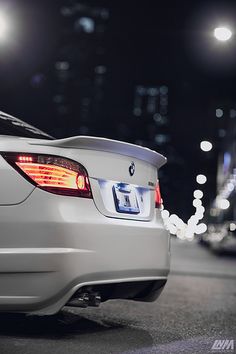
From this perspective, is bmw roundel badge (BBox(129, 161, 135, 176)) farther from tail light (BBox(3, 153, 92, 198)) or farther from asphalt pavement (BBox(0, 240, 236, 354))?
asphalt pavement (BBox(0, 240, 236, 354))

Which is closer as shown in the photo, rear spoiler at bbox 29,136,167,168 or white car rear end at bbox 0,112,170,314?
white car rear end at bbox 0,112,170,314

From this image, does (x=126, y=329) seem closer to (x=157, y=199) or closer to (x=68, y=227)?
(x=157, y=199)

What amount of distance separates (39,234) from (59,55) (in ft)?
86.4

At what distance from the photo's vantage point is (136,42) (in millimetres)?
28016

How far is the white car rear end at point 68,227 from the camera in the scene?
11.9ft

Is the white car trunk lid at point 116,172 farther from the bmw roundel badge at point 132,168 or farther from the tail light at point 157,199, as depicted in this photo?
the tail light at point 157,199

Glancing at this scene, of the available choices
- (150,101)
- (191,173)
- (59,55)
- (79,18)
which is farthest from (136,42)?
(191,173)

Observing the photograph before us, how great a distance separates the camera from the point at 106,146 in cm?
405

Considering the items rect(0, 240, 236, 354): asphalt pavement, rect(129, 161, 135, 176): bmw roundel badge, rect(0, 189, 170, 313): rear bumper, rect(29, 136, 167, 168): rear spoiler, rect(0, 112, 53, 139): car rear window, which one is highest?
rect(0, 112, 53, 139): car rear window

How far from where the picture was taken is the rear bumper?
11.8ft

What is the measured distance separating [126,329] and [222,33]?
37.1 feet

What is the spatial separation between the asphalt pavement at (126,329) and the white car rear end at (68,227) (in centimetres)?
26

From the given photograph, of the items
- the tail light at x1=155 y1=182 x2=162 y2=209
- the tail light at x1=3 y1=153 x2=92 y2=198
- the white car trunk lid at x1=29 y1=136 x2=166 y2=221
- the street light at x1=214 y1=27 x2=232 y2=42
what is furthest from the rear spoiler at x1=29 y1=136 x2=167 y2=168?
the street light at x1=214 y1=27 x2=232 y2=42

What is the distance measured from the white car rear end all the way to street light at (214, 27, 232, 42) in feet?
36.2
